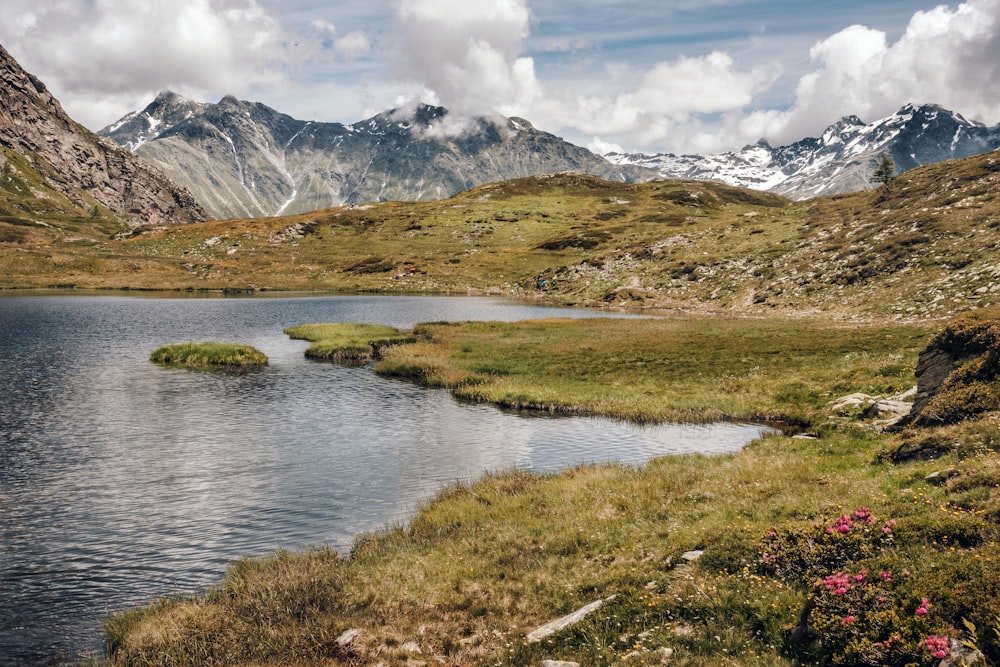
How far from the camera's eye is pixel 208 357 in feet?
191

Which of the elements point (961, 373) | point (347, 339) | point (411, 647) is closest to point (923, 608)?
point (411, 647)

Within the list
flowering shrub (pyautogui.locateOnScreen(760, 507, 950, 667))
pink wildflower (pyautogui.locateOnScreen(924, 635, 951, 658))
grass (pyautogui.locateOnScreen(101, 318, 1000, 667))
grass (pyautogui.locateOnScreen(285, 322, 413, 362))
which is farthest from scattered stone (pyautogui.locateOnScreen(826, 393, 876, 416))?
grass (pyautogui.locateOnScreen(285, 322, 413, 362))

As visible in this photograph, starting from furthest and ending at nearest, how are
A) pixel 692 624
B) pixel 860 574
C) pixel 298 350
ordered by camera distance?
pixel 298 350, pixel 692 624, pixel 860 574

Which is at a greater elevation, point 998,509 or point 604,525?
point 998,509

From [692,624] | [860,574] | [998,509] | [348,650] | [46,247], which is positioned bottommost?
[348,650]

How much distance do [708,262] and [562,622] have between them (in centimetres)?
11869

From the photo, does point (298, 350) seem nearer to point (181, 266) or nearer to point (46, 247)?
point (181, 266)

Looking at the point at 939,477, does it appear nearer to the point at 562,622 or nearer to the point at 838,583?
the point at 838,583

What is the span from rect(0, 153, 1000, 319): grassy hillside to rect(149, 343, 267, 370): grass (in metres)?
72.6

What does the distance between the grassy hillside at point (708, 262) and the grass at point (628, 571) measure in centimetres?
5664

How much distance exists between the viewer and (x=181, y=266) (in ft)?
568

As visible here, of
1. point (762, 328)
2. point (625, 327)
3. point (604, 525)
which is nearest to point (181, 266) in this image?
point (625, 327)

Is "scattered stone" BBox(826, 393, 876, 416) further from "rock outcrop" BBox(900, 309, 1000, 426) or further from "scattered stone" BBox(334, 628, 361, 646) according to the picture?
"scattered stone" BBox(334, 628, 361, 646)

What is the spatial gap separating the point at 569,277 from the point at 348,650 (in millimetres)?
139213
